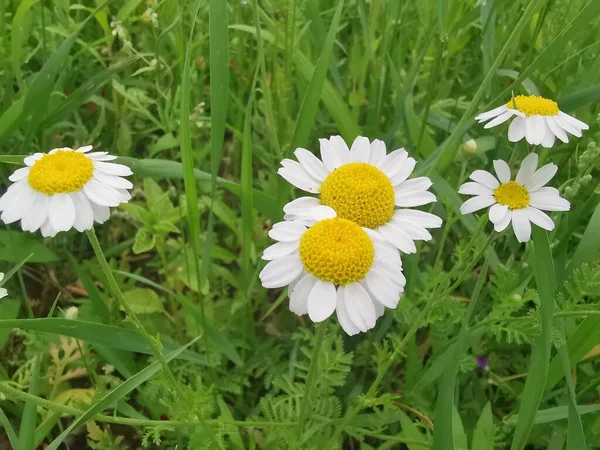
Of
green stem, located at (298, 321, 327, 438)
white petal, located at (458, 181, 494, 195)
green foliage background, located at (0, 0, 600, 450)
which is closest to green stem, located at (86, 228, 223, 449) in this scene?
green foliage background, located at (0, 0, 600, 450)

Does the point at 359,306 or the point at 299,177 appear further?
the point at 299,177

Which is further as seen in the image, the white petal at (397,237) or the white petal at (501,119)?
the white petal at (501,119)

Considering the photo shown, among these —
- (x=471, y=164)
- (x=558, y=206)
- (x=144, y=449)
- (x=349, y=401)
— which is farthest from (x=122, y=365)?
(x=471, y=164)

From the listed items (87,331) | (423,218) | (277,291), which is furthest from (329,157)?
(277,291)

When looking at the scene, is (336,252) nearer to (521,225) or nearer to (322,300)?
(322,300)

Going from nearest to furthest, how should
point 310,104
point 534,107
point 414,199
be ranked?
point 414,199
point 534,107
point 310,104

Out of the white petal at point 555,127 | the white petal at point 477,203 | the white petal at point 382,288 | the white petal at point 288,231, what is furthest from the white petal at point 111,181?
the white petal at point 555,127

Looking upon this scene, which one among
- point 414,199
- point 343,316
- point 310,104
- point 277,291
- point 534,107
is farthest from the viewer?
point 277,291

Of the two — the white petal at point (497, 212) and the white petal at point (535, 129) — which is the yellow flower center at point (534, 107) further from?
the white petal at point (497, 212)
